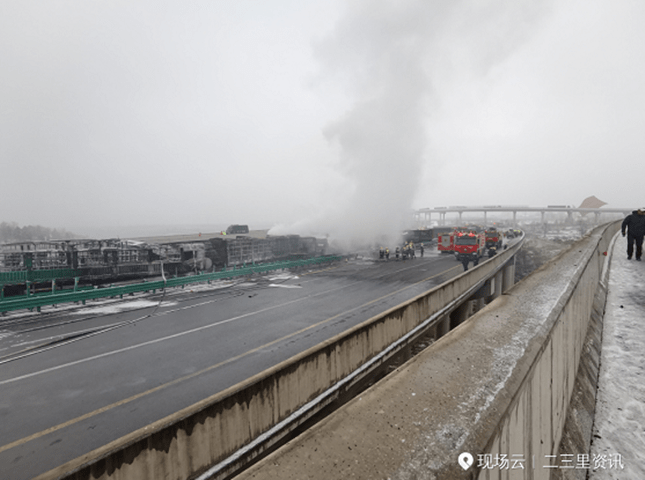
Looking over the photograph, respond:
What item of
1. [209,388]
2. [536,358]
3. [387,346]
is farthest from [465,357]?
[209,388]

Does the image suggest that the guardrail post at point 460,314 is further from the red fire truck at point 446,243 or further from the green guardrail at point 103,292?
the red fire truck at point 446,243

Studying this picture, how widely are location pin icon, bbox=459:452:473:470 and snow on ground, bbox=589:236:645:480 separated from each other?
264 centimetres

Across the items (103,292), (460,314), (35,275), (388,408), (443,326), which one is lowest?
(460,314)

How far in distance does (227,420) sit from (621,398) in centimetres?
526

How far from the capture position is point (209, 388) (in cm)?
693

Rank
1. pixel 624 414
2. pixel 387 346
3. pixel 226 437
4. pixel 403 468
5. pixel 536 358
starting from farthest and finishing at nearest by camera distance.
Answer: pixel 387 346 → pixel 624 414 → pixel 226 437 → pixel 536 358 → pixel 403 468

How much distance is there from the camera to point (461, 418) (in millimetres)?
2371

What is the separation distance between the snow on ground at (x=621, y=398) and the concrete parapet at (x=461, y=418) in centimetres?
27

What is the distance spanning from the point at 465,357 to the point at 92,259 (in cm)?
2193

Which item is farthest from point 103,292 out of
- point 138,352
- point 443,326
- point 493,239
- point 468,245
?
point 493,239

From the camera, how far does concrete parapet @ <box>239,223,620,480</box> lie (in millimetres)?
1951

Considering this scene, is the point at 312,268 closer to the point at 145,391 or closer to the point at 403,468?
the point at 145,391

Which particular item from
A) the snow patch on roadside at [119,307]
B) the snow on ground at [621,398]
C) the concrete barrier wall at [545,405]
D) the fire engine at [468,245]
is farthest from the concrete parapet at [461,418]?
the fire engine at [468,245]

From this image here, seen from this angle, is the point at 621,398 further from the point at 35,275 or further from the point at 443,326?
the point at 35,275
